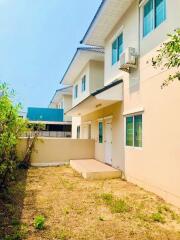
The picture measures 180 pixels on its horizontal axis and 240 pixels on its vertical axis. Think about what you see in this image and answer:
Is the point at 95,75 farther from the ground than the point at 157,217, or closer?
farther from the ground

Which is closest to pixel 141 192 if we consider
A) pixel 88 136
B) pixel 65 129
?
pixel 88 136

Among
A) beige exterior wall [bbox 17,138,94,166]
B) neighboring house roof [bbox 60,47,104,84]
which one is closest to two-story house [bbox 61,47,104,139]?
neighboring house roof [bbox 60,47,104,84]

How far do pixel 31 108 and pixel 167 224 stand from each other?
28.2 meters

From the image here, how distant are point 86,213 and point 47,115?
25447 millimetres

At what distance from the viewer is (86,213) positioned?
20.7 feet

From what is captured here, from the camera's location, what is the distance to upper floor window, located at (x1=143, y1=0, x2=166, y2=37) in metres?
8.28

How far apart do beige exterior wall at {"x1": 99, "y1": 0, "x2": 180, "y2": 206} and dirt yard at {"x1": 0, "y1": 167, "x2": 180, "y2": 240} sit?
62 centimetres

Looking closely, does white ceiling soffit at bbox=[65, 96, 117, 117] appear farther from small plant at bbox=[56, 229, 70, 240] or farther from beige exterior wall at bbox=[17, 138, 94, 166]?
small plant at bbox=[56, 229, 70, 240]

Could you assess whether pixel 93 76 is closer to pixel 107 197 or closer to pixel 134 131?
pixel 134 131

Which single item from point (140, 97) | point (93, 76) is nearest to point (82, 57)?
point (93, 76)

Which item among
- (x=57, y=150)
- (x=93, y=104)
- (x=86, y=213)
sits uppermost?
(x=93, y=104)

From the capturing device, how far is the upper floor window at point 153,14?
8.28 meters

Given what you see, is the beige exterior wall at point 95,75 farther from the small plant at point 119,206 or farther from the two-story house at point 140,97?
the small plant at point 119,206

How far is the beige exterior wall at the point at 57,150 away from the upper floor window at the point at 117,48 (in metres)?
6.03
